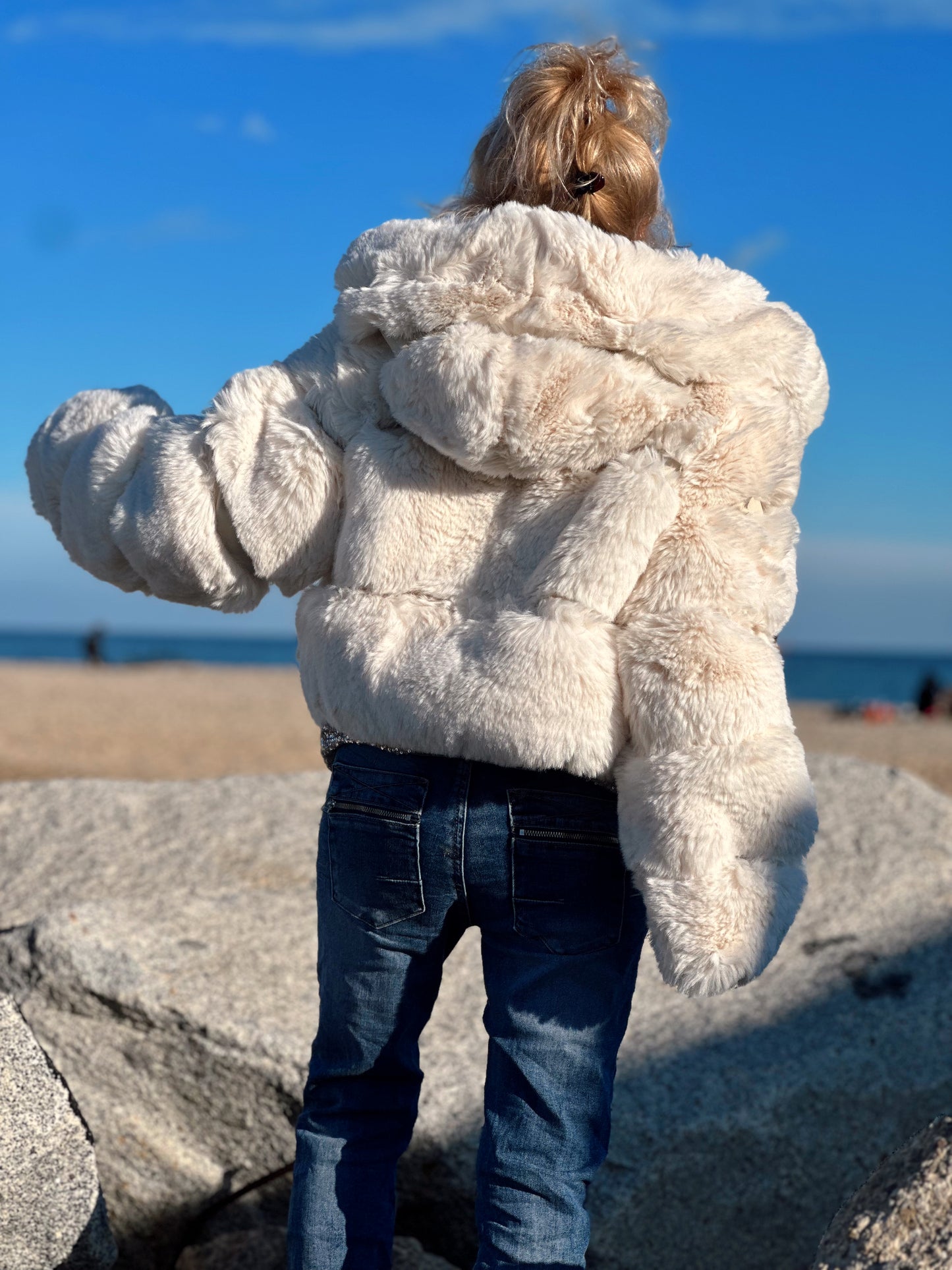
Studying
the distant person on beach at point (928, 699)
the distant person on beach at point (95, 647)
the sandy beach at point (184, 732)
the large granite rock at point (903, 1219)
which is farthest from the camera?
the distant person on beach at point (95, 647)

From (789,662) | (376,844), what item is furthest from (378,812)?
(789,662)

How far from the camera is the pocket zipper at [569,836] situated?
1796 millimetres

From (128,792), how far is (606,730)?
9.42 feet

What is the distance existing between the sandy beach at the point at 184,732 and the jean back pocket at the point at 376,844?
6479 millimetres

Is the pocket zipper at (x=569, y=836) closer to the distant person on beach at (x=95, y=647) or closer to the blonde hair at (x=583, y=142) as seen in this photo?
the blonde hair at (x=583, y=142)

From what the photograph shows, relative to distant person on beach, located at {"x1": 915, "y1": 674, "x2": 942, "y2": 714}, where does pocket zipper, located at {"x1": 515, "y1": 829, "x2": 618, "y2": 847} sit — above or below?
above

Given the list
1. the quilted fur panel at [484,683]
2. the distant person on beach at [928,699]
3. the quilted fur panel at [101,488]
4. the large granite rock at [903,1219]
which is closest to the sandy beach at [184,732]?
the distant person on beach at [928,699]

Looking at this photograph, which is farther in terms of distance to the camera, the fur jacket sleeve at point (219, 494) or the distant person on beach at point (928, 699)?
the distant person on beach at point (928, 699)

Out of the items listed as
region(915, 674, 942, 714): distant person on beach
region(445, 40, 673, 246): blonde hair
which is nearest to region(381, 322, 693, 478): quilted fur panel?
region(445, 40, 673, 246): blonde hair

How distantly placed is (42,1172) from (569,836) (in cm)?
132

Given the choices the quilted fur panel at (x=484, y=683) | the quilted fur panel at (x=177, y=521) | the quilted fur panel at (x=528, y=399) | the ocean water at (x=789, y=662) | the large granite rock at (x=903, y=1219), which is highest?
the quilted fur panel at (x=528, y=399)

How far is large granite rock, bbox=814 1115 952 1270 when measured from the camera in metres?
1.61

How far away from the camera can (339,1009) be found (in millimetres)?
1935

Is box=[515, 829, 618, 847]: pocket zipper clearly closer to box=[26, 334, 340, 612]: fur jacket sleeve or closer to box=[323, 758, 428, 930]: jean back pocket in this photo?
box=[323, 758, 428, 930]: jean back pocket
